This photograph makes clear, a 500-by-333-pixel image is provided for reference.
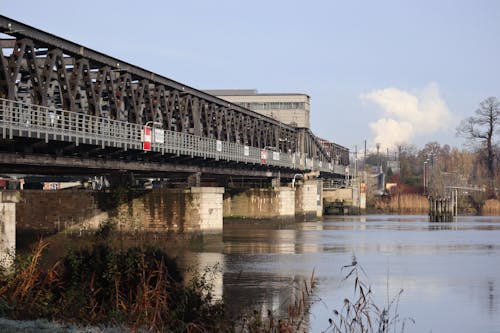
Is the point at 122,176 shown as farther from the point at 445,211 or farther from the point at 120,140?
the point at 445,211

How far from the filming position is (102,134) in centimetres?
5047

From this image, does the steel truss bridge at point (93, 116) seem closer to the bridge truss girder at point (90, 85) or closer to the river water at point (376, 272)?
the bridge truss girder at point (90, 85)

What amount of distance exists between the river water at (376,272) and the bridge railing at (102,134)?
22.1ft

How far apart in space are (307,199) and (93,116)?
68920 millimetres

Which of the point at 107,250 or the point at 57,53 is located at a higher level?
the point at 57,53

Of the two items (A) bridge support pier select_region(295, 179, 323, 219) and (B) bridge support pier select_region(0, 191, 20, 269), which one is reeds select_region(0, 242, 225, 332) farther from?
(A) bridge support pier select_region(295, 179, 323, 219)

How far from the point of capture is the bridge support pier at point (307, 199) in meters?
115

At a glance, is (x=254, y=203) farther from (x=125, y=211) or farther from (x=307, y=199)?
(x=125, y=211)

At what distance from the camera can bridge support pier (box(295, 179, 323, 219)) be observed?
4518 inches

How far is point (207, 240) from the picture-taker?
202 ft

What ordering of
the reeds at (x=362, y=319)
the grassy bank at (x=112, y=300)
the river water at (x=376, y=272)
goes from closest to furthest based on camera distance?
the reeds at (x=362, y=319) → the grassy bank at (x=112, y=300) → the river water at (x=376, y=272)

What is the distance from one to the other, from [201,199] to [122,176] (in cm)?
540

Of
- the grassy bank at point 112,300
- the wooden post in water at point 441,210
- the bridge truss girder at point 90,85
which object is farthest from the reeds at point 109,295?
the wooden post in water at point 441,210

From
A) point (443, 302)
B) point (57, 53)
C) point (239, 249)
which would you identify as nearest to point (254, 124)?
point (239, 249)
